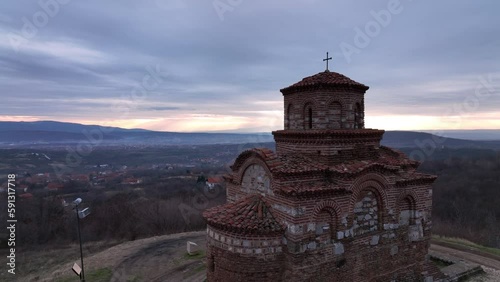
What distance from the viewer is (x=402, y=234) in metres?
11.5

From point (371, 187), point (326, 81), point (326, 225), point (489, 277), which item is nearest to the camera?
point (326, 225)

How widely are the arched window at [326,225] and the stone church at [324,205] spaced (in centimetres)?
3

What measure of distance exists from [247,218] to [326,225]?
2.56 m

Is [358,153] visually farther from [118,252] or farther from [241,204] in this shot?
[118,252]

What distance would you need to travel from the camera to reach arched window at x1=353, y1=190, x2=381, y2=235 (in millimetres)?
10578

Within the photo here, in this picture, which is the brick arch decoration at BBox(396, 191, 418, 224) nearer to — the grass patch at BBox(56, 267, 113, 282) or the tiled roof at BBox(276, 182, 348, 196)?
the tiled roof at BBox(276, 182, 348, 196)

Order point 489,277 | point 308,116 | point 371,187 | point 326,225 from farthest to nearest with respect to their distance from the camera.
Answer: point 489,277, point 308,116, point 371,187, point 326,225

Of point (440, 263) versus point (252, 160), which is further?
point (440, 263)

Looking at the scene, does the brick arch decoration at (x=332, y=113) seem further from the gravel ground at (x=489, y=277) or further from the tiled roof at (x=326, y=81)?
the gravel ground at (x=489, y=277)

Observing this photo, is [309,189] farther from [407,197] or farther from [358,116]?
[358,116]

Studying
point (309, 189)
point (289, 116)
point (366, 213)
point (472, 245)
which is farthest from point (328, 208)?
point (472, 245)

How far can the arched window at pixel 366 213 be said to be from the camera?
10.6 metres

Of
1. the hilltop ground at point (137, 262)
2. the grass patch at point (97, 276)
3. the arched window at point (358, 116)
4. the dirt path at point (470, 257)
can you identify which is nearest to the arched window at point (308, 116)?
the arched window at point (358, 116)

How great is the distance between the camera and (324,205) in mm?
9750
